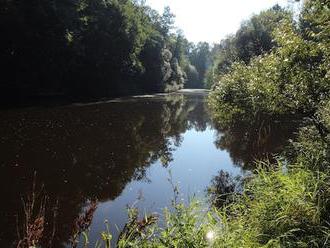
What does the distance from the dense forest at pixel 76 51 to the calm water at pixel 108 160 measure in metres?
12.6

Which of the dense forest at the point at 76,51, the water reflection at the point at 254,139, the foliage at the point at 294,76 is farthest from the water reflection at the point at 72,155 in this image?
the dense forest at the point at 76,51

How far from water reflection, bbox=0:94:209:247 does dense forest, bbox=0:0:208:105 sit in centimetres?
1195

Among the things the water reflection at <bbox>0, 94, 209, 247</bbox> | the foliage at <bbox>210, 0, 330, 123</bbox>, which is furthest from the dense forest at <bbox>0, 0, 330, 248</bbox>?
the water reflection at <bbox>0, 94, 209, 247</bbox>

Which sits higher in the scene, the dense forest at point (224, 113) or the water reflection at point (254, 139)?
the dense forest at point (224, 113)

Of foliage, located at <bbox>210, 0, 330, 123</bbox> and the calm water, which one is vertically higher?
foliage, located at <bbox>210, 0, 330, 123</bbox>

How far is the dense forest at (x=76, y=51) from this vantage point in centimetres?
3838

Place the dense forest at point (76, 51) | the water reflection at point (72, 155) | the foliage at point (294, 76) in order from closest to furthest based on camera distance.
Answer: the water reflection at point (72, 155) < the foliage at point (294, 76) < the dense forest at point (76, 51)

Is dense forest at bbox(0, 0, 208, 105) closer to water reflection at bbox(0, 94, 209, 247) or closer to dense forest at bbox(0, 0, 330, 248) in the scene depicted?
dense forest at bbox(0, 0, 330, 248)

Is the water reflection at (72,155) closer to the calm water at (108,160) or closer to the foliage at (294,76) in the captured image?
the calm water at (108,160)

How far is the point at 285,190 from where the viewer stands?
676 centimetres

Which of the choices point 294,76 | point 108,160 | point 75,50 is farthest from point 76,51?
point 294,76

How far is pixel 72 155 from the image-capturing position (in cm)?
1548

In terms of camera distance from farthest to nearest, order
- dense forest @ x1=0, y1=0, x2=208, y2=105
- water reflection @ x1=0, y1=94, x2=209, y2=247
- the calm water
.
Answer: dense forest @ x1=0, y1=0, x2=208, y2=105 → water reflection @ x1=0, y1=94, x2=209, y2=247 → the calm water

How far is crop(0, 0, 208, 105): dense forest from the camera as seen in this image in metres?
38.4
